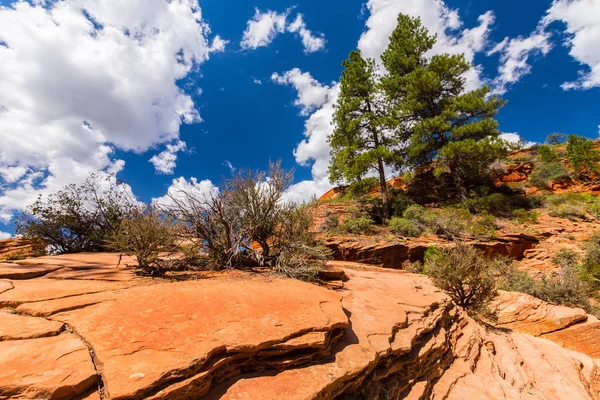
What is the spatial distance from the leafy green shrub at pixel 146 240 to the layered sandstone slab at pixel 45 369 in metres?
2.62

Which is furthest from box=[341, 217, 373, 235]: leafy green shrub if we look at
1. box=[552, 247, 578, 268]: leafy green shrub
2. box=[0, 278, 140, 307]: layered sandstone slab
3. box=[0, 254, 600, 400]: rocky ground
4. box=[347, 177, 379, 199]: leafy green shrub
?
box=[0, 278, 140, 307]: layered sandstone slab

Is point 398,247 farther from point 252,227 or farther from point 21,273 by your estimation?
point 21,273

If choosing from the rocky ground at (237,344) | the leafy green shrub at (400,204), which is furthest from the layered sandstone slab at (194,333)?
the leafy green shrub at (400,204)

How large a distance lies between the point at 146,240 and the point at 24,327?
9.08 ft

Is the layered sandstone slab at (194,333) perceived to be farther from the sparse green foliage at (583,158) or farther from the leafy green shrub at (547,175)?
the sparse green foliage at (583,158)

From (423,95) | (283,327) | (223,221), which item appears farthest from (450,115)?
(283,327)

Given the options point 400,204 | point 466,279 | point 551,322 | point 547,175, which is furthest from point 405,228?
point 547,175

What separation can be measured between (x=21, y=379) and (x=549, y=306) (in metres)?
11.2

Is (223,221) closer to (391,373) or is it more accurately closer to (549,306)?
(391,373)

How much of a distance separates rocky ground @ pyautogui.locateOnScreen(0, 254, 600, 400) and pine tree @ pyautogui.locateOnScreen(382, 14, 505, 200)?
14238 mm

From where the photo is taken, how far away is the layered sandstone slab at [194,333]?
1837 millimetres

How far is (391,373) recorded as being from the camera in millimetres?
3326

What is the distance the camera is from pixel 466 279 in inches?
300

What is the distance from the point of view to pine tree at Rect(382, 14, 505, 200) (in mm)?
16562
